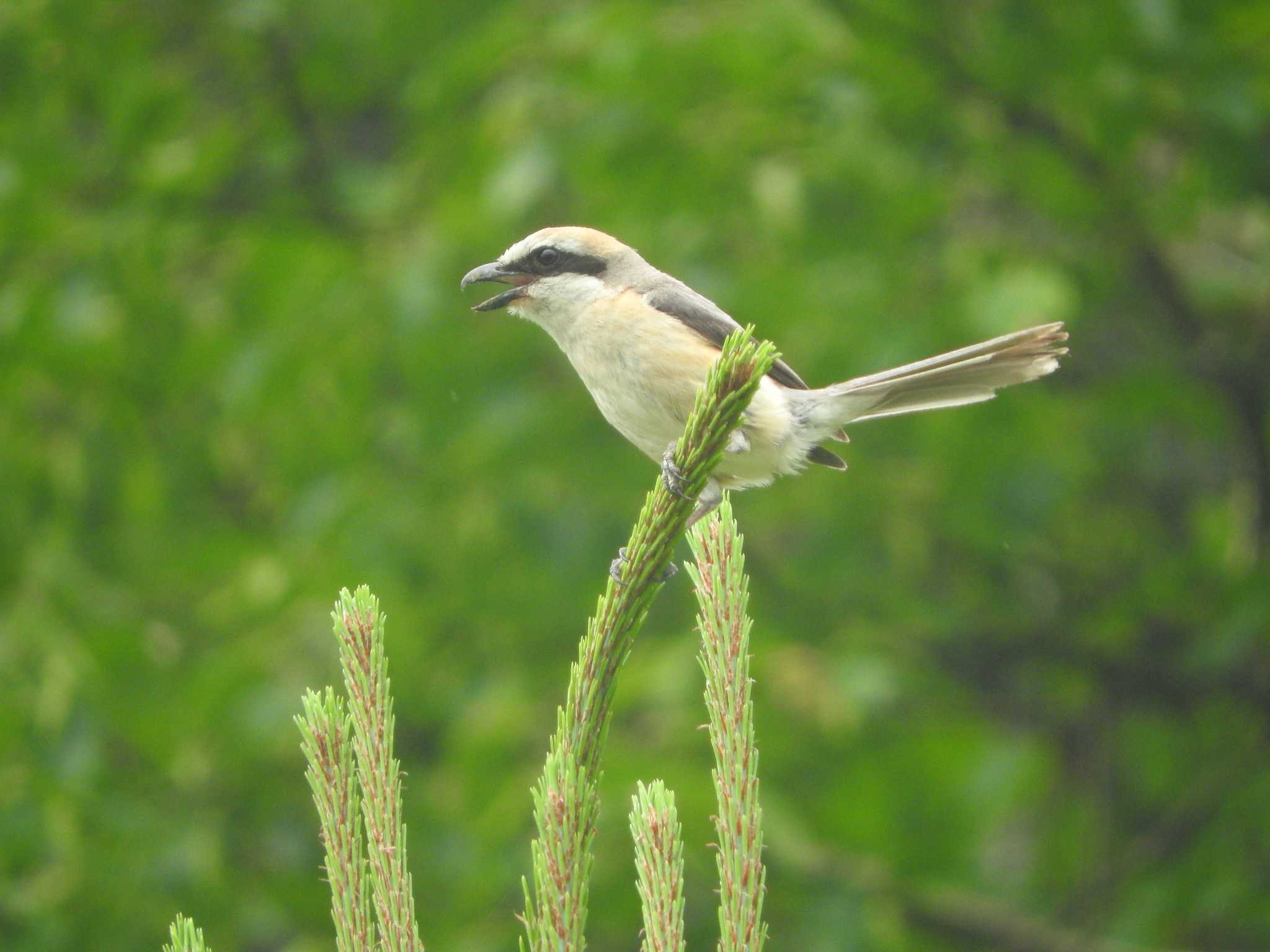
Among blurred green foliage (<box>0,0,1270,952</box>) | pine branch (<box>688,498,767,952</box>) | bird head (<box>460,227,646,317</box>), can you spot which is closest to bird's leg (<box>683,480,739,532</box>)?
Result: bird head (<box>460,227,646,317</box>)

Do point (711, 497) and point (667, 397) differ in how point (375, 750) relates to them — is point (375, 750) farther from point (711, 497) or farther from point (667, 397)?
point (711, 497)

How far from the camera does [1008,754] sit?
17.1ft

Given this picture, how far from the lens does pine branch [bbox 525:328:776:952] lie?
1.92 m

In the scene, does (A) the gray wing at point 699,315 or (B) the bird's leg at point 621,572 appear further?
(A) the gray wing at point 699,315

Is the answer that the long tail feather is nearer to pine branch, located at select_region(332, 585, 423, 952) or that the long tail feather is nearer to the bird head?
the bird head

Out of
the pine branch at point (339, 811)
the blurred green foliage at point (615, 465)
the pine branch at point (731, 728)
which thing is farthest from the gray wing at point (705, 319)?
the pine branch at point (339, 811)

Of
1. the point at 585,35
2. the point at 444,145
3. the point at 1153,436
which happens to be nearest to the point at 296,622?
the point at 444,145

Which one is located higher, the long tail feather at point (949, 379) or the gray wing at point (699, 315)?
the gray wing at point (699, 315)

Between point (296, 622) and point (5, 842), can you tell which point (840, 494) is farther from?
point (5, 842)

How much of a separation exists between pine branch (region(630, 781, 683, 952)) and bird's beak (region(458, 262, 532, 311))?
7.38ft

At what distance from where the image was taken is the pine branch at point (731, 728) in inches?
74.3

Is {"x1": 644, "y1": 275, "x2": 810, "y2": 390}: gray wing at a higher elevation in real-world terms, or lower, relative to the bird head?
lower

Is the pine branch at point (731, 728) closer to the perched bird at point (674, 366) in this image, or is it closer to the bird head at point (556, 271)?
the perched bird at point (674, 366)

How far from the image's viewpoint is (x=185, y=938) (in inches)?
71.4
